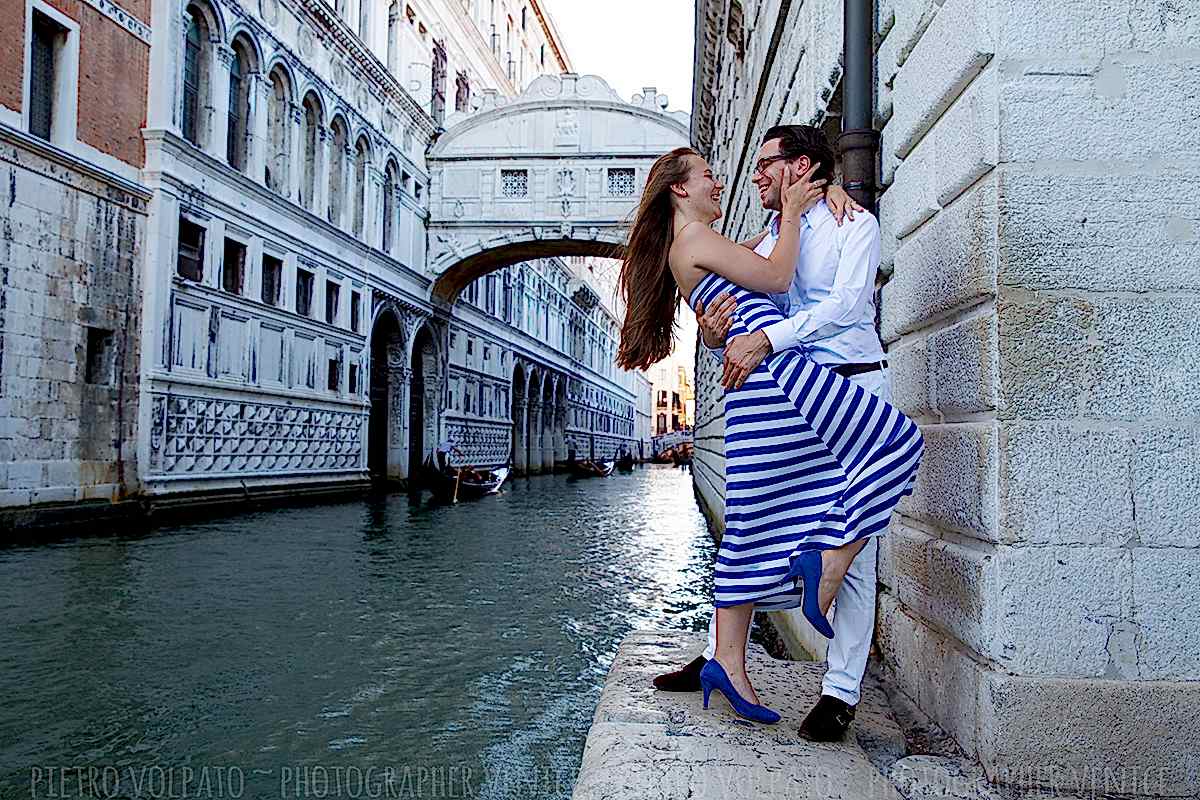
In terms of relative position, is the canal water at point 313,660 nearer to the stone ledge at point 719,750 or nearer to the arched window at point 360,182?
the stone ledge at point 719,750

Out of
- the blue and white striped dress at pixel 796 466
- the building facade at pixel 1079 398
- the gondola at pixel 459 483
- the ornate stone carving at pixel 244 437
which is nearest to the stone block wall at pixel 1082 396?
the building facade at pixel 1079 398

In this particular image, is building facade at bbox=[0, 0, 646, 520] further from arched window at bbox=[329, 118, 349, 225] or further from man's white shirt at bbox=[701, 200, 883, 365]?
man's white shirt at bbox=[701, 200, 883, 365]

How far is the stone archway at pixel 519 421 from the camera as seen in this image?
103 feet

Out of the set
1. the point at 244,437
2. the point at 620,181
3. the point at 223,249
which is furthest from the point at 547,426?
the point at 223,249

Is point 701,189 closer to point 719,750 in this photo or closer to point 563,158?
point 719,750

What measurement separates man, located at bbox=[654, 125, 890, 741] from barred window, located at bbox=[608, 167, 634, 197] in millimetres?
18863

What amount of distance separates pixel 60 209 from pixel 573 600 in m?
7.71

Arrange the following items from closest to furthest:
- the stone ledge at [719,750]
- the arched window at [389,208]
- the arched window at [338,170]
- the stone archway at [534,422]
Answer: the stone ledge at [719,750], the arched window at [338,170], the arched window at [389,208], the stone archway at [534,422]

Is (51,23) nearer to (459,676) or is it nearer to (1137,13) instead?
(459,676)

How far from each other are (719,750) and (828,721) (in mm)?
247

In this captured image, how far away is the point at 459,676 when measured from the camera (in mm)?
4199

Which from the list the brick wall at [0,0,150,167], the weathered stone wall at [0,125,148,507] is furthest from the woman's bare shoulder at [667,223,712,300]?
the brick wall at [0,0,150,167]

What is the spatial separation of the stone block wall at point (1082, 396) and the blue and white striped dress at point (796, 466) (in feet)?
0.68

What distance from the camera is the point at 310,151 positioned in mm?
16719
